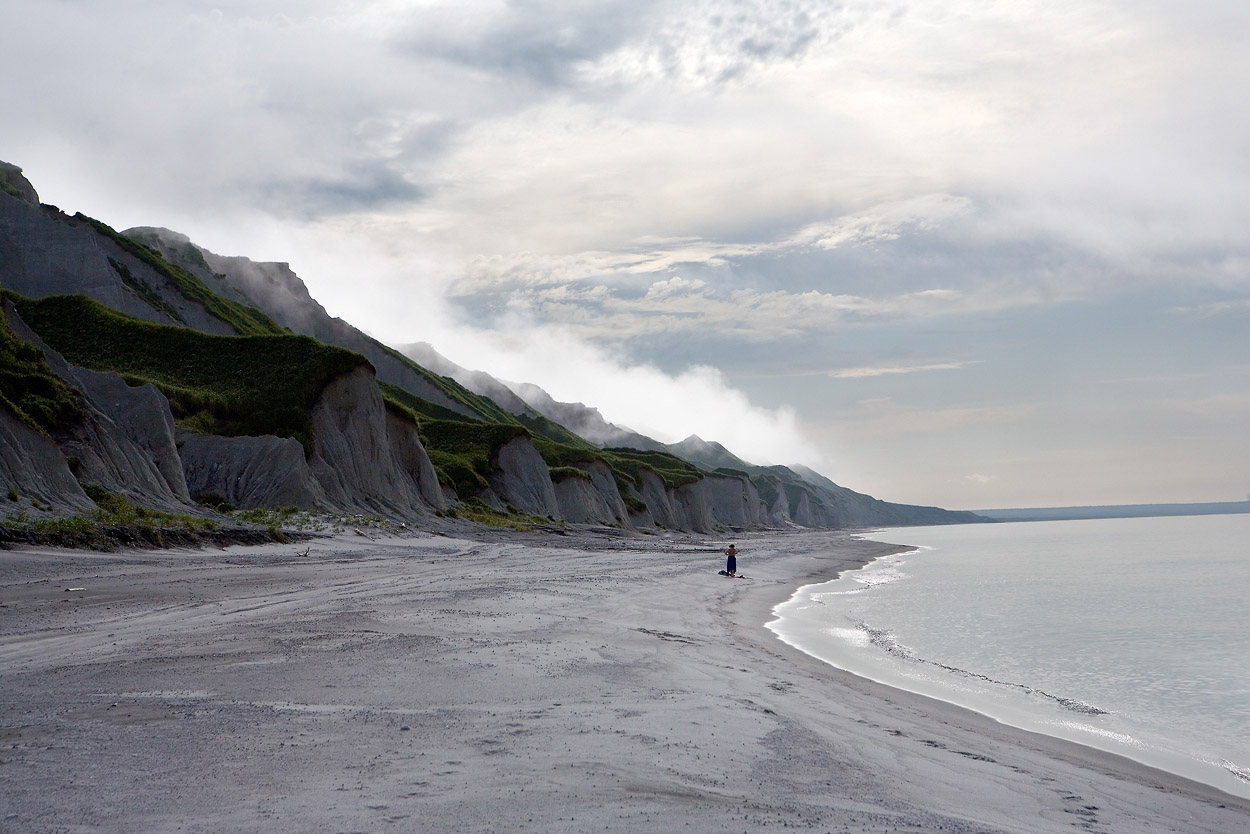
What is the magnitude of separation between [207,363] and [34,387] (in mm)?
21988

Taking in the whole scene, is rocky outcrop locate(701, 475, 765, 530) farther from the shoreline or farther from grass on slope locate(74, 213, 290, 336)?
the shoreline

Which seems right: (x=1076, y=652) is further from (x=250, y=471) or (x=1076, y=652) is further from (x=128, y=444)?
(x=250, y=471)

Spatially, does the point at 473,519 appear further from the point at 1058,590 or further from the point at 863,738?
the point at 863,738

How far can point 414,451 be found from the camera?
51625 millimetres

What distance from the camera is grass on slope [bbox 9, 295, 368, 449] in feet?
140

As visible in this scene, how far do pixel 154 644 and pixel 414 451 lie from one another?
42.7 m

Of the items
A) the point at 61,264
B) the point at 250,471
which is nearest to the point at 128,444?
the point at 250,471

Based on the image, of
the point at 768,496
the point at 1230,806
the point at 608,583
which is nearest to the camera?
the point at 1230,806

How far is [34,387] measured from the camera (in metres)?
26.7

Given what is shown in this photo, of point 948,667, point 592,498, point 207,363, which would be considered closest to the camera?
point 948,667

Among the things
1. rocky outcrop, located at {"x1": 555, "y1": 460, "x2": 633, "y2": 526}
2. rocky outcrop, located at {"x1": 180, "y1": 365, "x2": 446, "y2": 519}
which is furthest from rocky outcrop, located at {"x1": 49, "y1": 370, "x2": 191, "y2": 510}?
rocky outcrop, located at {"x1": 555, "y1": 460, "x2": 633, "y2": 526}

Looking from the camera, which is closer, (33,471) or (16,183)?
(33,471)

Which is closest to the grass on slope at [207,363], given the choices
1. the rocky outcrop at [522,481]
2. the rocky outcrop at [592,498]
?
the rocky outcrop at [522,481]

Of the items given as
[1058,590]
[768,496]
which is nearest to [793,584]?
[1058,590]
